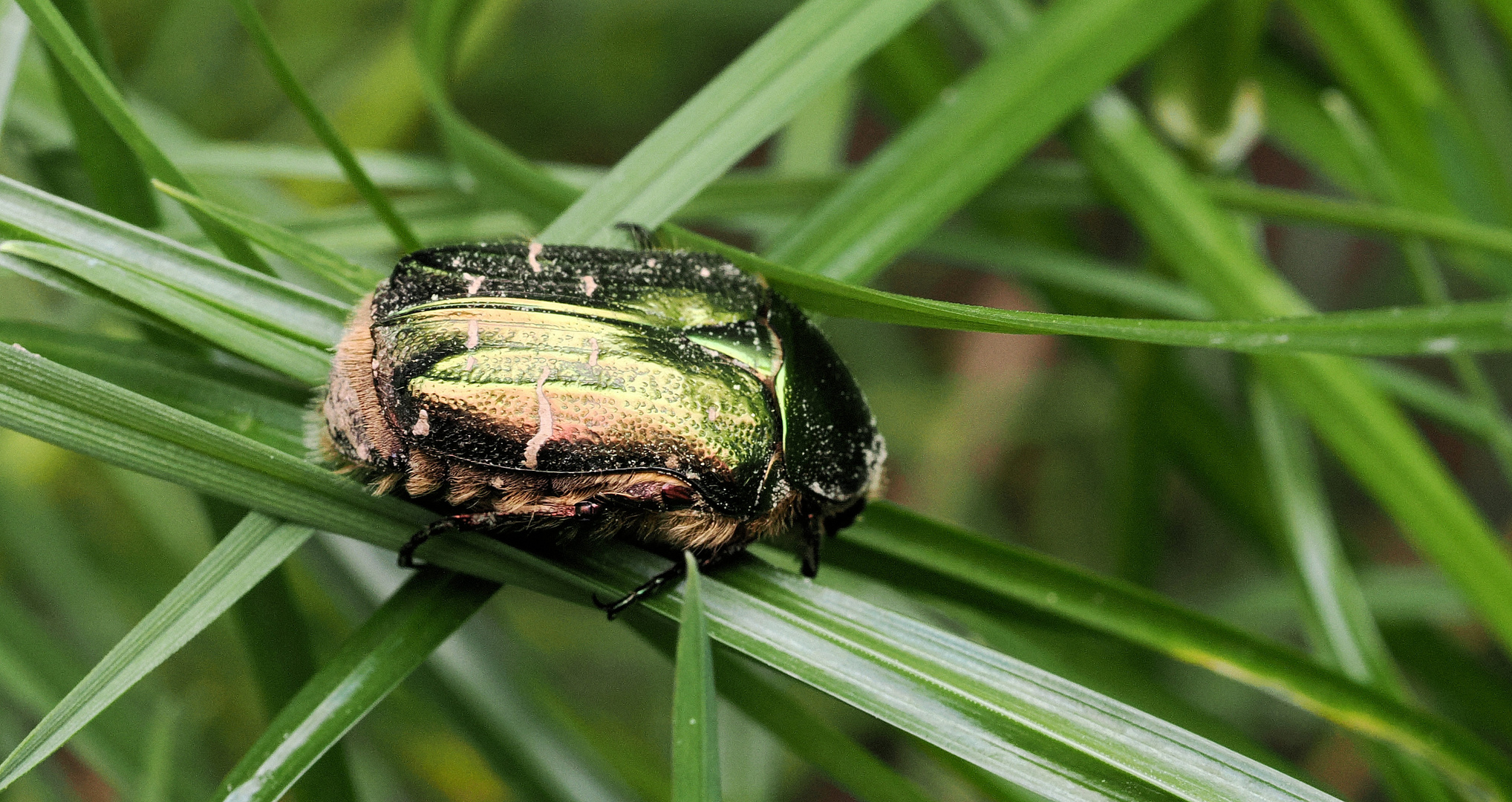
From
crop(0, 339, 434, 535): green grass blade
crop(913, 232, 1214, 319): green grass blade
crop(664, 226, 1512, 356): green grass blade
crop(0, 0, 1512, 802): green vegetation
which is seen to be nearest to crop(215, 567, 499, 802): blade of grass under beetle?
crop(0, 0, 1512, 802): green vegetation

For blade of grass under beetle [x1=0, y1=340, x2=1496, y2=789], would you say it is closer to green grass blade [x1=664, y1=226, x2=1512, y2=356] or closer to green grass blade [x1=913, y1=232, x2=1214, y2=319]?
green grass blade [x1=664, y1=226, x2=1512, y2=356]

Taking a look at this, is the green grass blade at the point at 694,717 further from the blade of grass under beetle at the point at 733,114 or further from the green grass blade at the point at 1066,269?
the green grass blade at the point at 1066,269

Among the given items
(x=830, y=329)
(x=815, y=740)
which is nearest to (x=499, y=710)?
Result: (x=815, y=740)

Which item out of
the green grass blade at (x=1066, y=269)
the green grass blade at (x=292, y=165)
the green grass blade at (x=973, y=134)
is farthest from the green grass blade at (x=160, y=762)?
the green grass blade at (x=1066, y=269)

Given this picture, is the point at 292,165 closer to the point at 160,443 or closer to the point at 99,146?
the point at 99,146

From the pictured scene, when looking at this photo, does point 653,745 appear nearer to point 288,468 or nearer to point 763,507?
point 763,507

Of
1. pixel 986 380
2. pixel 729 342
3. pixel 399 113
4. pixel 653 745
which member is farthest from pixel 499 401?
pixel 986 380

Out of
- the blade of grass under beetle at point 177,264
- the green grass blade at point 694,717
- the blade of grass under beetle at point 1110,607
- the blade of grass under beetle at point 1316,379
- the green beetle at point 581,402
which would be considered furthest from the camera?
the blade of grass under beetle at point 1316,379
